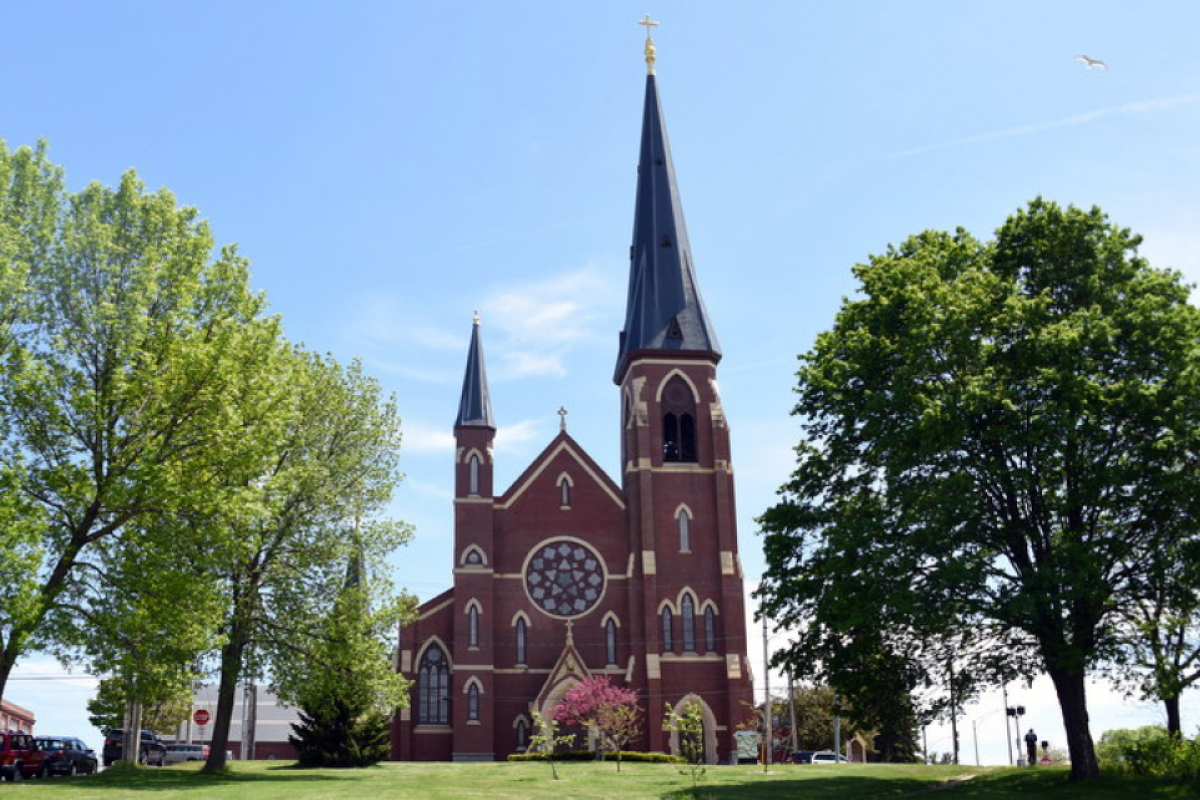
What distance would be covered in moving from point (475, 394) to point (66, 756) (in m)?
31.5

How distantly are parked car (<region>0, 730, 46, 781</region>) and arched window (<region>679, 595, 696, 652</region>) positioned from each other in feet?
102

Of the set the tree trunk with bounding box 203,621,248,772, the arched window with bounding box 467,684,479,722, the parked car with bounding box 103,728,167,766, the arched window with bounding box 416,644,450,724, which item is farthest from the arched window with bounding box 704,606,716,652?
the tree trunk with bounding box 203,621,248,772

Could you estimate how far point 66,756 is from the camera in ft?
117

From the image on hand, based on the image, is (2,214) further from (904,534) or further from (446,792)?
(904,534)

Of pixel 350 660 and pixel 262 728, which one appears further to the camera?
pixel 262 728

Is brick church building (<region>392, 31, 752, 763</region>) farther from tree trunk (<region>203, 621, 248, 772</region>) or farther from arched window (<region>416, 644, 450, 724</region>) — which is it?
tree trunk (<region>203, 621, 248, 772</region>)

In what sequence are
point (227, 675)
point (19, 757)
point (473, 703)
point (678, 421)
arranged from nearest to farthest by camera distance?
point (19, 757) < point (227, 675) < point (473, 703) < point (678, 421)

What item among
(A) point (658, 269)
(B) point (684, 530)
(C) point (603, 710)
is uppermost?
(A) point (658, 269)

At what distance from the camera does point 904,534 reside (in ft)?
91.2

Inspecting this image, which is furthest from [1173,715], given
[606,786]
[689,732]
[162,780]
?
[689,732]

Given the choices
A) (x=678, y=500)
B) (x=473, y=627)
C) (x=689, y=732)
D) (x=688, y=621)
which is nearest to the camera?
(x=689, y=732)

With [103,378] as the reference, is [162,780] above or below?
below

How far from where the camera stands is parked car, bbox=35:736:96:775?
3488 centimetres

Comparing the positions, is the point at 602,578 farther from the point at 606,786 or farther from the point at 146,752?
the point at 606,786
